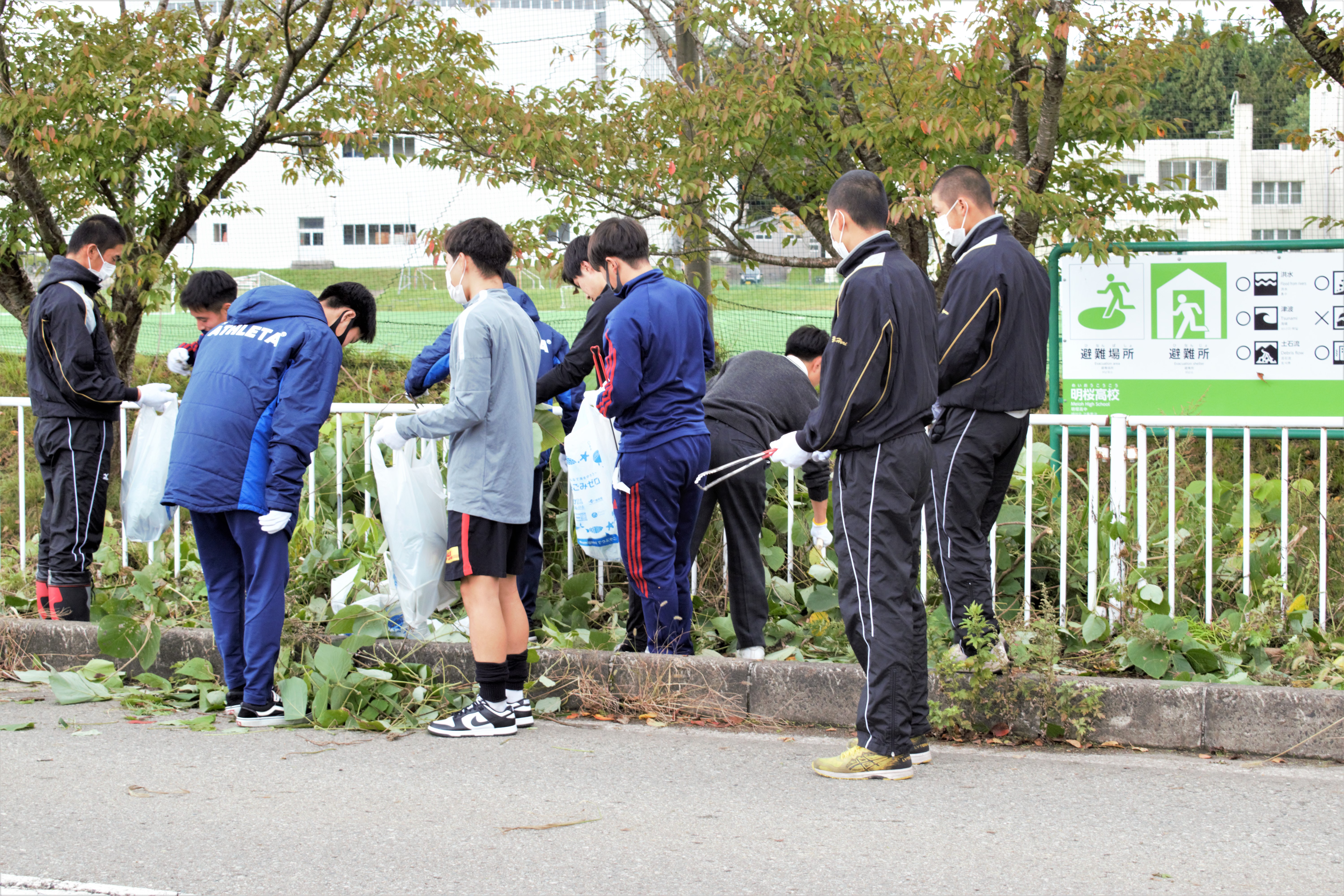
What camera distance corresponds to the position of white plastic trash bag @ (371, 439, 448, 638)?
4.16m

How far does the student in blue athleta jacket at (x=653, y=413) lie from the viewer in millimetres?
4172

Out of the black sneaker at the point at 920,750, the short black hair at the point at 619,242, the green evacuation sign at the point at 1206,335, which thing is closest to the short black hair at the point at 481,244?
the short black hair at the point at 619,242

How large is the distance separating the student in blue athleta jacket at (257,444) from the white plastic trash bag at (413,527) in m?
0.30

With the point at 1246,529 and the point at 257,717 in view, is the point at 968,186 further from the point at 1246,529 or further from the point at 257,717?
the point at 257,717

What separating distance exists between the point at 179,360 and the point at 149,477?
55cm

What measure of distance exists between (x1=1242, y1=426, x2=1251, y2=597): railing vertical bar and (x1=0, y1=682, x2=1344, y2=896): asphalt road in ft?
3.50

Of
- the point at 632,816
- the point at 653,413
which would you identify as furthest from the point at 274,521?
the point at 632,816

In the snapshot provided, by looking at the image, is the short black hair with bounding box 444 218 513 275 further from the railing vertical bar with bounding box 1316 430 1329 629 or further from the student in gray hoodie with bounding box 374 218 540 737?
the railing vertical bar with bounding box 1316 430 1329 629

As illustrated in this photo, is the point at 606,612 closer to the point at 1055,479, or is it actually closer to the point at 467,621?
the point at 467,621

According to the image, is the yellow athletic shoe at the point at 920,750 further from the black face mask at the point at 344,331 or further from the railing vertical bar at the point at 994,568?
the black face mask at the point at 344,331

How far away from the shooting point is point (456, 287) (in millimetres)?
4160

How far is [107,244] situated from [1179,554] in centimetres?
482

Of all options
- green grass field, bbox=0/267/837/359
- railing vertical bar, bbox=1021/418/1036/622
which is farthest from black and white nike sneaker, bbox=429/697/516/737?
green grass field, bbox=0/267/837/359

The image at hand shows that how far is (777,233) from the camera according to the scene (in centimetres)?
716
